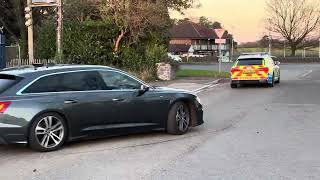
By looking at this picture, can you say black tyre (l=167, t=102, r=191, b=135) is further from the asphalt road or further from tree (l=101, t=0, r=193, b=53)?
tree (l=101, t=0, r=193, b=53)

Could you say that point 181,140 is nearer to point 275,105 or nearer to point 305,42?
point 275,105

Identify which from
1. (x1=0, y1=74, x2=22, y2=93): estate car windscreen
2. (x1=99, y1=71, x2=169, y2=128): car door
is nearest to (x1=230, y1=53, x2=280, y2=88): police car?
(x1=99, y1=71, x2=169, y2=128): car door

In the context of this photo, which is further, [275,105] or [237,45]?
[237,45]

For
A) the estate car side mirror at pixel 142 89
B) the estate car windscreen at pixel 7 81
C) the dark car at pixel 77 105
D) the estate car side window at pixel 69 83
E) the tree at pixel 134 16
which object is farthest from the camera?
the tree at pixel 134 16

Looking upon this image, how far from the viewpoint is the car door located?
970cm

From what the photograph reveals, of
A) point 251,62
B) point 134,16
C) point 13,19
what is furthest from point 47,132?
point 13,19

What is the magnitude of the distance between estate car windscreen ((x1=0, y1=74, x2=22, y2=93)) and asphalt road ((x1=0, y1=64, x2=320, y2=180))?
42.4 inches

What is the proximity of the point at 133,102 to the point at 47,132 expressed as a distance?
69.6 inches

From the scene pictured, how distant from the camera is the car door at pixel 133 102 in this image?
9.70 m

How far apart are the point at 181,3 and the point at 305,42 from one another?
63591mm

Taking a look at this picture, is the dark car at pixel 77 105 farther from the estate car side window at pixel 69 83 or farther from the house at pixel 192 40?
the house at pixel 192 40

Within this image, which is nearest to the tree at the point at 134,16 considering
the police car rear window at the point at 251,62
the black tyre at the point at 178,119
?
the police car rear window at the point at 251,62

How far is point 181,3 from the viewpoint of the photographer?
29.9 meters

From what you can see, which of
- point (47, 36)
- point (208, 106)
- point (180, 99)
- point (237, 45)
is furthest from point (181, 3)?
point (237, 45)
